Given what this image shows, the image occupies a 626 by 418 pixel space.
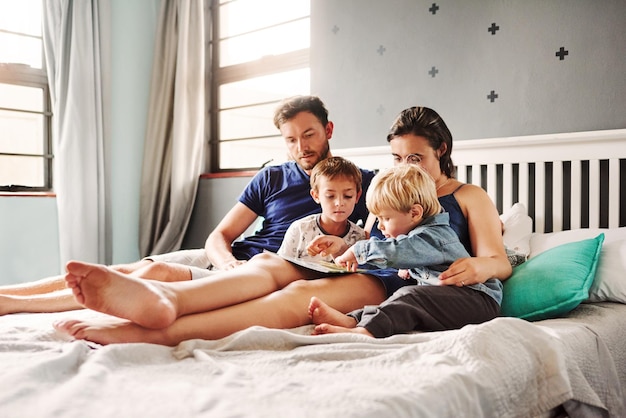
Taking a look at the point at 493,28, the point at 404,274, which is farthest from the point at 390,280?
the point at 493,28

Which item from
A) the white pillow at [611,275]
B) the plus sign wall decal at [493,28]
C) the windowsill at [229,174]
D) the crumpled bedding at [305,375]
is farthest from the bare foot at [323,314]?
the windowsill at [229,174]

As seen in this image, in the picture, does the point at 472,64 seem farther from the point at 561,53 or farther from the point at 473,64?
the point at 561,53

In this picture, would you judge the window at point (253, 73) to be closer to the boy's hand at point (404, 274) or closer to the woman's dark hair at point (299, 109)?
the woman's dark hair at point (299, 109)

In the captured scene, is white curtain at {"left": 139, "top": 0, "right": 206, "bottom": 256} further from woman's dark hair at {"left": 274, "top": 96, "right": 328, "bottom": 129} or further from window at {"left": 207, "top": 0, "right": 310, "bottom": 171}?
woman's dark hair at {"left": 274, "top": 96, "right": 328, "bottom": 129}

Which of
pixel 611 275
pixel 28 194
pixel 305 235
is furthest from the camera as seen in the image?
pixel 28 194

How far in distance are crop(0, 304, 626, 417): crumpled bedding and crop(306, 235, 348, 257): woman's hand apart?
50cm

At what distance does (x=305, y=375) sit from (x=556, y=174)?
1.51 m

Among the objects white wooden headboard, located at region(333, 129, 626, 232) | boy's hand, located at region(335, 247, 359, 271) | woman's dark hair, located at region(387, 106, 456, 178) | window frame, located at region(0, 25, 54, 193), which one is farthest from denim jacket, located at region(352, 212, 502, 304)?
window frame, located at region(0, 25, 54, 193)

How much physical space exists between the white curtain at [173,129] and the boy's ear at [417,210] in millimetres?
2374

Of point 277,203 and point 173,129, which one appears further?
point 173,129

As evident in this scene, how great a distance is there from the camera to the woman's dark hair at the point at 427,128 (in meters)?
1.70

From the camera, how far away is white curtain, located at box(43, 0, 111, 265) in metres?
3.36

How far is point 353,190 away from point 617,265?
0.72m

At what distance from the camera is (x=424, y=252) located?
55.3 inches
